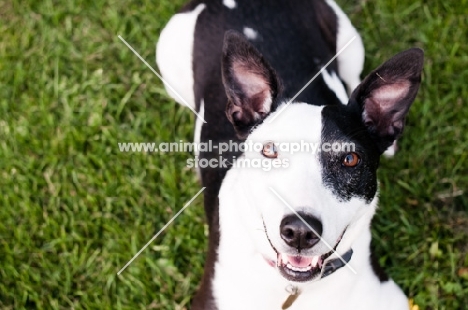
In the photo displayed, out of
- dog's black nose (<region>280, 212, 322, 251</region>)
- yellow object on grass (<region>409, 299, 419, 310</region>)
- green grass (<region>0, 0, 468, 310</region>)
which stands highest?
dog's black nose (<region>280, 212, 322, 251</region>)

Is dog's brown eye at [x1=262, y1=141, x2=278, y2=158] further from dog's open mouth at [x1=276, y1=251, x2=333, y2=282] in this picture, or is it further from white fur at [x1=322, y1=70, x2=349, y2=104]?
white fur at [x1=322, y1=70, x2=349, y2=104]

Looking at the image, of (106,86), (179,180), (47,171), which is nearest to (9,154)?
(47,171)

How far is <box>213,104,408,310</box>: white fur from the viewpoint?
301cm

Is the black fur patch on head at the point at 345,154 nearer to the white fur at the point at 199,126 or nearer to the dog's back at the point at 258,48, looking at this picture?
the dog's back at the point at 258,48

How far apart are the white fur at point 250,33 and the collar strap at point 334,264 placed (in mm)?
1570

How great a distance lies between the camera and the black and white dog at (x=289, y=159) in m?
3.05

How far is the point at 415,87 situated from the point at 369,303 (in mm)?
1276

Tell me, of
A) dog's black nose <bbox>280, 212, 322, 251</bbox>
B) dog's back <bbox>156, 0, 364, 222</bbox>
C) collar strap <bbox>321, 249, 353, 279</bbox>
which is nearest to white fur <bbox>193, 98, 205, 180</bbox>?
dog's back <bbox>156, 0, 364, 222</bbox>

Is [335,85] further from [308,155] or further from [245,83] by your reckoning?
[308,155]

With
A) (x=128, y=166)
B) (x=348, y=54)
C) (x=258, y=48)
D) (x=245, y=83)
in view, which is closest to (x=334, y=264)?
(x=245, y=83)

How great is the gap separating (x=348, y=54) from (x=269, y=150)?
1929 millimetres

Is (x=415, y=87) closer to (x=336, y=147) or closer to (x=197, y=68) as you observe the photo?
(x=336, y=147)

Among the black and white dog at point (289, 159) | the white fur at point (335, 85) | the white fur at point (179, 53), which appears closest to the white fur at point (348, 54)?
the black and white dog at point (289, 159)

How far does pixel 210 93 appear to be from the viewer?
4297 millimetres
